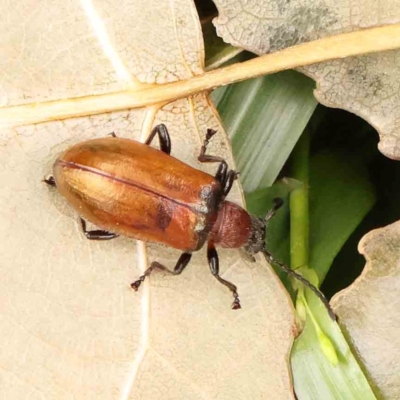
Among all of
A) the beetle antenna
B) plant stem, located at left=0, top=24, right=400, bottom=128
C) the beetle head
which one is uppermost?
plant stem, located at left=0, top=24, right=400, bottom=128

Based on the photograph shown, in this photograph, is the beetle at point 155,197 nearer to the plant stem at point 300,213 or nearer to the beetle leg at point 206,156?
the beetle leg at point 206,156

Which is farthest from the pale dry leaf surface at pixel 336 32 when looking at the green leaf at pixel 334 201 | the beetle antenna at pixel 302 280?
the beetle antenna at pixel 302 280

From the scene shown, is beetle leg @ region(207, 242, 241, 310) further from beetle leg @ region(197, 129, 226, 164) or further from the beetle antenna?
beetle leg @ region(197, 129, 226, 164)

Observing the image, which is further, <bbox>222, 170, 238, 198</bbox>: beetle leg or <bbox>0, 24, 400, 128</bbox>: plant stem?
<bbox>222, 170, 238, 198</bbox>: beetle leg

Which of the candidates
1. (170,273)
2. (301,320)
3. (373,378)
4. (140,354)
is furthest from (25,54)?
(373,378)

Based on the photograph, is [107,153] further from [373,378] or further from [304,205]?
[373,378]

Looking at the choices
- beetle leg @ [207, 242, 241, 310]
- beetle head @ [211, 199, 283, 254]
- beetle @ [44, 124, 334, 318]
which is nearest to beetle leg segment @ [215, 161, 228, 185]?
beetle @ [44, 124, 334, 318]
